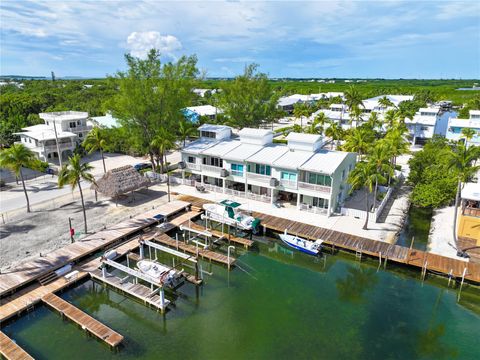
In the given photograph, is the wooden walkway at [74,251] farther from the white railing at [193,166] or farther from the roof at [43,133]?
the roof at [43,133]

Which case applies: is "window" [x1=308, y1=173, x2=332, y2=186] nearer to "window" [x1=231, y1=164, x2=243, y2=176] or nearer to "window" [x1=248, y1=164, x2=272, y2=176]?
Result: "window" [x1=248, y1=164, x2=272, y2=176]

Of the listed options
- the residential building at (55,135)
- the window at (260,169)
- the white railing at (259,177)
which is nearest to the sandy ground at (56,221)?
the white railing at (259,177)

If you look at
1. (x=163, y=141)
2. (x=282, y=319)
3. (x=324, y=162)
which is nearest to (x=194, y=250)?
(x=282, y=319)

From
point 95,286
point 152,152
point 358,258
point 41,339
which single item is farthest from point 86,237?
point 358,258

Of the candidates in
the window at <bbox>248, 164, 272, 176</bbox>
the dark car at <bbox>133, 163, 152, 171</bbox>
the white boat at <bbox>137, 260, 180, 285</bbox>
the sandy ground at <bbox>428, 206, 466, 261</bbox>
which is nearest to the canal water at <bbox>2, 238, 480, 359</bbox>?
the white boat at <bbox>137, 260, 180, 285</bbox>

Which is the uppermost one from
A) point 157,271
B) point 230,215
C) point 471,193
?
point 471,193

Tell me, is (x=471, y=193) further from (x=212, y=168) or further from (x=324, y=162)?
(x=212, y=168)

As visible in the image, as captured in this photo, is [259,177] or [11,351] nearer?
[11,351]

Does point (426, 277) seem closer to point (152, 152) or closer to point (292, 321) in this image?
point (292, 321)
